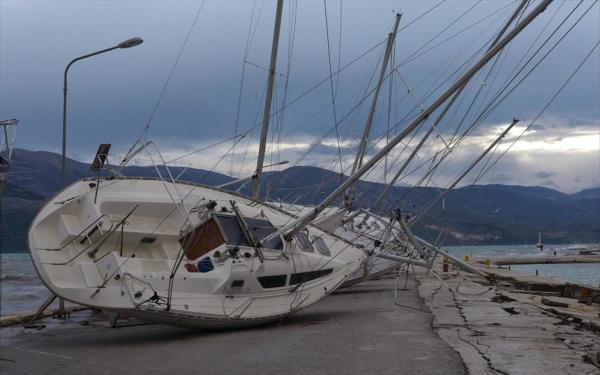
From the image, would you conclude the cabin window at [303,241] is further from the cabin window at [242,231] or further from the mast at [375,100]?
the mast at [375,100]

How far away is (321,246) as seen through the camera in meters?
20.6

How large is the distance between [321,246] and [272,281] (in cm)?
313

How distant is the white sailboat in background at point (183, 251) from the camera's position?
15.1 m

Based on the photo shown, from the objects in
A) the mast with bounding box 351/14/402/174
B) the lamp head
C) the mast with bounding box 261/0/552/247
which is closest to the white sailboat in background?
the mast with bounding box 261/0/552/247

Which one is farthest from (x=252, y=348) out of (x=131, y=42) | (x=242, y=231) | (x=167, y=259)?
(x=131, y=42)

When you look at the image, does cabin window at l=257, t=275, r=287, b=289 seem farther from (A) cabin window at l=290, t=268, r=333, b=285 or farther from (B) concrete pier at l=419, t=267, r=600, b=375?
(B) concrete pier at l=419, t=267, r=600, b=375

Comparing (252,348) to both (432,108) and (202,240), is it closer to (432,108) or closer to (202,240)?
(202,240)

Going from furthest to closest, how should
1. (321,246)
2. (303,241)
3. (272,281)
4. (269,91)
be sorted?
(269,91) → (321,246) → (303,241) → (272,281)

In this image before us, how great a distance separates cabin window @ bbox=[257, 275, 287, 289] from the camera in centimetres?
1748

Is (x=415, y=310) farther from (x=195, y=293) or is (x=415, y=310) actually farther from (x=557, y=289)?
(x=557, y=289)

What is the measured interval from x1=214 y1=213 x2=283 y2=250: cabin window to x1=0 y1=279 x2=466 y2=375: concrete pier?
2.12 metres

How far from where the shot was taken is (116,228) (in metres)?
16.9

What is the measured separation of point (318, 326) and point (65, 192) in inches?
273

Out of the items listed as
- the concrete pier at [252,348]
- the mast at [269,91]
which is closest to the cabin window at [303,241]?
the concrete pier at [252,348]
